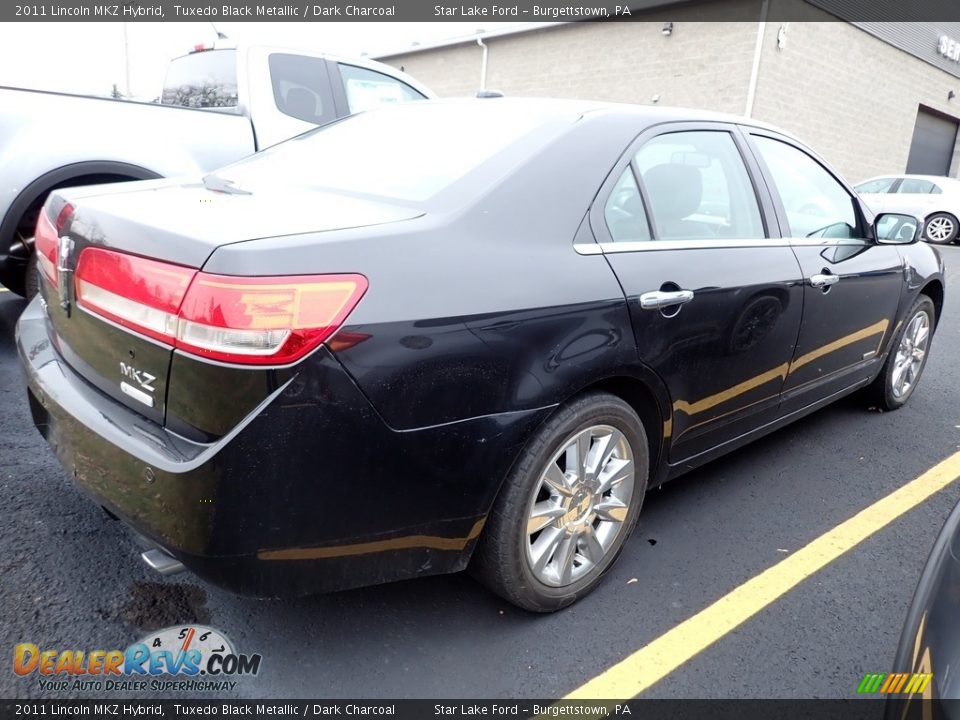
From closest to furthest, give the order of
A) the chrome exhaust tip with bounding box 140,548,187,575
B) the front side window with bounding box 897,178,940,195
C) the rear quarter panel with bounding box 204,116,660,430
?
the rear quarter panel with bounding box 204,116,660,430 < the chrome exhaust tip with bounding box 140,548,187,575 < the front side window with bounding box 897,178,940,195

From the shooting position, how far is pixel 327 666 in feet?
6.68

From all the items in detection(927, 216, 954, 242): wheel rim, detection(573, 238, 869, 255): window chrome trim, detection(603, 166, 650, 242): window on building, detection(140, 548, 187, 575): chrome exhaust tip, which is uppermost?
detection(603, 166, 650, 242): window on building

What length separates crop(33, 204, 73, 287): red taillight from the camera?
2133 mm

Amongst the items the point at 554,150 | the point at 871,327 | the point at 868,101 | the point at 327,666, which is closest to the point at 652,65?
the point at 868,101

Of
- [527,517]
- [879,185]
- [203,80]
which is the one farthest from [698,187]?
[879,185]

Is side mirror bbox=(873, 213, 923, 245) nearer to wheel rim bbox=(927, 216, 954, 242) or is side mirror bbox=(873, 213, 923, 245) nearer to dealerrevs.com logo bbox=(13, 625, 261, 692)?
dealerrevs.com logo bbox=(13, 625, 261, 692)

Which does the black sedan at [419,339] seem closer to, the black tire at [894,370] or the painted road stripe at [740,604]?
the painted road stripe at [740,604]

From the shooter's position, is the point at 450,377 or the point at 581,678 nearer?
the point at 450,377

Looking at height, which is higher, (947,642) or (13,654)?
(947,642)

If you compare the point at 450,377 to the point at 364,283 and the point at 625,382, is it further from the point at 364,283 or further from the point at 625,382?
the point at 625,382

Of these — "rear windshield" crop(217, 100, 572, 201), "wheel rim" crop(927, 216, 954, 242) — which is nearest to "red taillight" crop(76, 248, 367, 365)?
"rear windshield" crop(217, 100, 572, 201)

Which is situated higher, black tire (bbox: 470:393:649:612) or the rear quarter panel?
the rear quarter panel

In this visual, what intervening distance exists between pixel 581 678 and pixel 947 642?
1.08 meters

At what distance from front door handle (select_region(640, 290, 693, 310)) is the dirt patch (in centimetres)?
169
